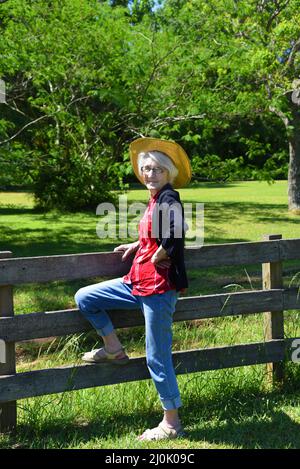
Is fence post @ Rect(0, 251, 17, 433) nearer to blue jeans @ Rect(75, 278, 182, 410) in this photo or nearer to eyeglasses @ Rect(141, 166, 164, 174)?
blue jeans @ Rect(75, 278, 182, 410)

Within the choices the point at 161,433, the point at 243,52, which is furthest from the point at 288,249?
the point at 243,52

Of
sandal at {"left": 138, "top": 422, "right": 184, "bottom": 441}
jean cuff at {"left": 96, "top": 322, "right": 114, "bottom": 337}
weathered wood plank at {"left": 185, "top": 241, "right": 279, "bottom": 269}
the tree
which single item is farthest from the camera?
the tree

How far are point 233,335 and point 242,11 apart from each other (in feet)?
44.2

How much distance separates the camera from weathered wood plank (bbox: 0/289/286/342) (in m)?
4.52

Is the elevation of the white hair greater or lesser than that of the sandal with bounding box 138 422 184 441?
greater

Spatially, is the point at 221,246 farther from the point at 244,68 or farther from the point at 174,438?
the point at 244,68

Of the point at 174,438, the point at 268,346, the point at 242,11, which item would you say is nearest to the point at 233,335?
the point at 268,346

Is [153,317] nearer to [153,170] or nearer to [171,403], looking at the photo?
[171,403]

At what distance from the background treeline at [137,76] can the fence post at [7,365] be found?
10848mm

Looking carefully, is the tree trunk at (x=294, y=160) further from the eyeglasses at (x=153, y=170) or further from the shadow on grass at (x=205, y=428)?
the eyeglasses at (x=153, y=170)

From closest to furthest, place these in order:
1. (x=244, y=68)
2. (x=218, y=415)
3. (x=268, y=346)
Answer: (x=218, y=415) < (x=268, y=346) < (x=244, y=68)

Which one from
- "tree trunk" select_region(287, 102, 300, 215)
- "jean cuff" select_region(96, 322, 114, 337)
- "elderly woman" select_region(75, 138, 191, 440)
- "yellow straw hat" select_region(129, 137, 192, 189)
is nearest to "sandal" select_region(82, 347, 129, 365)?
"elderly woman" select_region(75, 138, 191, 440)

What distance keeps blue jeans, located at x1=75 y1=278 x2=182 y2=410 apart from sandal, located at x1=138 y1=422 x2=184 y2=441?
129 mm
